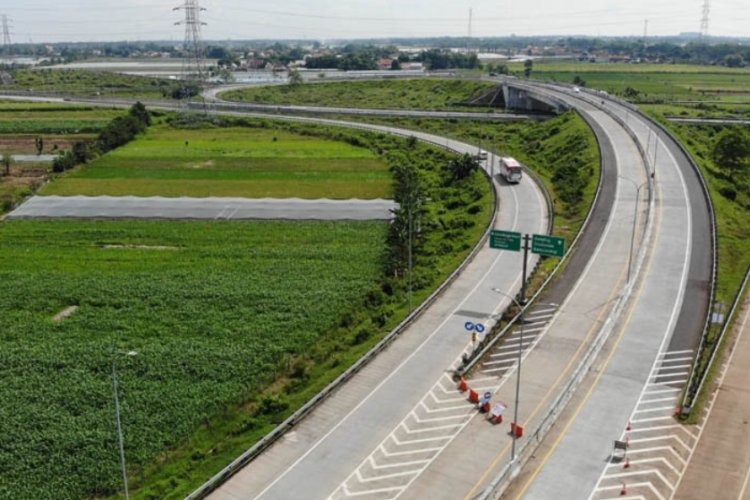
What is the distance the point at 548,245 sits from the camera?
53.4 m

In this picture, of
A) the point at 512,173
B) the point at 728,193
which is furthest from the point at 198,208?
the point at 728,193

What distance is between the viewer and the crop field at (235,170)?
9794cm

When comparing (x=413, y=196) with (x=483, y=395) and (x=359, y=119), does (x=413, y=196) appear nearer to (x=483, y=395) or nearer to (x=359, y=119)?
(x=483, y=395)

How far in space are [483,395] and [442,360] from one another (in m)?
5.44

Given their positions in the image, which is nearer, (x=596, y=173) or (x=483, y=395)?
(x=483, y=395)

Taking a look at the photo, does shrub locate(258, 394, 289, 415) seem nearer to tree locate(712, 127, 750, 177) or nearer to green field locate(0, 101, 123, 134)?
tree locate(712, 127, 750, 177)

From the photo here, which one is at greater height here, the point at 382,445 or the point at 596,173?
the point at 596,173

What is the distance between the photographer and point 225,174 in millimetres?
108125

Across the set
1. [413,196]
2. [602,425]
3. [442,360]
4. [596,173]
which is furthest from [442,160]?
[602,425]

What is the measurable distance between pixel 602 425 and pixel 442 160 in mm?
78907

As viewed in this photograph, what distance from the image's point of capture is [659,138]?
362 feet

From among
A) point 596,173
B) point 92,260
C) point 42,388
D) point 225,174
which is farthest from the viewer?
point 225,174

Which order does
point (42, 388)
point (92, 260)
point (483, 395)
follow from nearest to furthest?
1. point (483, 395)
2. point (42, 388)
3. point (92, 260)

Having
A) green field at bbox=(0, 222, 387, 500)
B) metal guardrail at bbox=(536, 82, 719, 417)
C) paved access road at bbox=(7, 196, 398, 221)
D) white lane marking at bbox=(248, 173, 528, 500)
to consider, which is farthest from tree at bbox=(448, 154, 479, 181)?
white lane marking at bbox=(248, 173, 528, 500)
